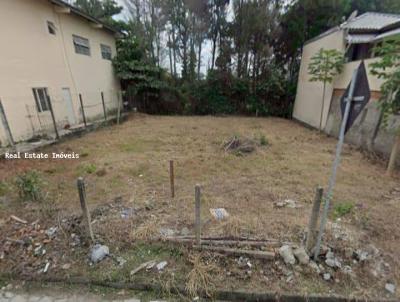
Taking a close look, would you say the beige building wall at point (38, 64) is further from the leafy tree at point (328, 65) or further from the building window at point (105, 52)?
the leafy tree at point (328, 65)

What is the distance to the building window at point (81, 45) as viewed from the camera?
8.79 m

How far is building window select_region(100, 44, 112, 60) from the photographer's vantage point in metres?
10.8

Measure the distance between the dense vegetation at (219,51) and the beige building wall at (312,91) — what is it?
3.97 ft

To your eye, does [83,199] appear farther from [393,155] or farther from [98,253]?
[393,155]

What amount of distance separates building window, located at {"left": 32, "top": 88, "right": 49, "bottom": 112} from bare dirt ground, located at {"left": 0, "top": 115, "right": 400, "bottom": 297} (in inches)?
82.1

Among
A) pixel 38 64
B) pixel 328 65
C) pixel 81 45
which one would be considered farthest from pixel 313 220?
pixel 81 45

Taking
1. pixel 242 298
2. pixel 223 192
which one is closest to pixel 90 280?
pixel 242 298

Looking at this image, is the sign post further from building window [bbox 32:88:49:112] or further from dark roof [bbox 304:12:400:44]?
building window [bbox 32:88:49:112]

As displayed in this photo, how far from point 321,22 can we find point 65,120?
511 inches

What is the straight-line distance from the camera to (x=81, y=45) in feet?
30.1

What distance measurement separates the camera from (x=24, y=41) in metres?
6.38

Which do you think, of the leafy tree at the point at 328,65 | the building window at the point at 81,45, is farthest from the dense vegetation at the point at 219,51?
the leafy tree at the point at 328,65

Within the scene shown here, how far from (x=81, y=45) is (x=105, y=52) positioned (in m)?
2.05

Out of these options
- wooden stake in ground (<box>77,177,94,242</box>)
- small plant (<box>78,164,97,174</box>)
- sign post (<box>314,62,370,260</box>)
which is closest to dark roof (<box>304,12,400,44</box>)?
sign post (<box>314,62,370,260</box>)
